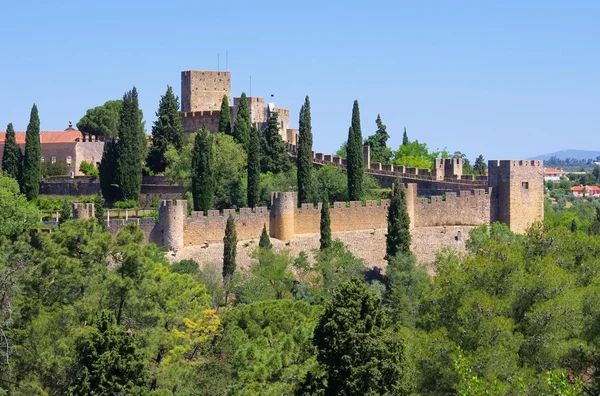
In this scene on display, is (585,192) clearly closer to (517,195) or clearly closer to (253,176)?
(517,195)

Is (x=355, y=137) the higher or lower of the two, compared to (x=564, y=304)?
higher

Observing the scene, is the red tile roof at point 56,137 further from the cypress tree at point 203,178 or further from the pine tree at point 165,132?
the cypress tree at point 203,178

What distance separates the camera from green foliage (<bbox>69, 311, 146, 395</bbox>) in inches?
1129

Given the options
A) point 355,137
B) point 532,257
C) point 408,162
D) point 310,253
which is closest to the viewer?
point 532,257

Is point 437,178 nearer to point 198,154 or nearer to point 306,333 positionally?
point 198,154

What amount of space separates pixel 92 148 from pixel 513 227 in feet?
83.0

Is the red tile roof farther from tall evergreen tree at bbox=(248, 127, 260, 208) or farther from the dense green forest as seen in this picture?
the dense green forest

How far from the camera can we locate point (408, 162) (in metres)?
67.1

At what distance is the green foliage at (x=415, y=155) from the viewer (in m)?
67.1

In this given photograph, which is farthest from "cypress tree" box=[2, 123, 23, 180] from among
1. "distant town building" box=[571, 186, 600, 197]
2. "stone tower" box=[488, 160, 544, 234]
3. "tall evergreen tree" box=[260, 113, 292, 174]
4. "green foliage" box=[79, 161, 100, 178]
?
"distant town building" box=[571, 186, 600, 197]

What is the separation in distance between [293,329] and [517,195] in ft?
63.9

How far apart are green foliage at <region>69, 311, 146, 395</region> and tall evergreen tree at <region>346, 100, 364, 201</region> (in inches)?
1031

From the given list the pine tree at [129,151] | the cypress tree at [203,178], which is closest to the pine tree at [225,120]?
the pine tree at [129,151]

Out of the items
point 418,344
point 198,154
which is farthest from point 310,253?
point 418,344
